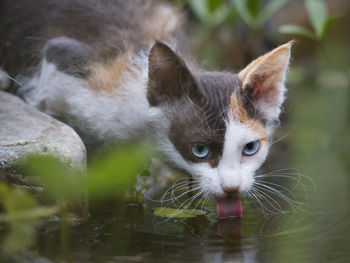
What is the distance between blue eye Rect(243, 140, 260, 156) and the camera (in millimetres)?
3271

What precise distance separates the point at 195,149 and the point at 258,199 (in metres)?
0.64

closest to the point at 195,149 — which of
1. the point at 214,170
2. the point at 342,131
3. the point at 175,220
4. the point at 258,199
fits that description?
the point at 214,170

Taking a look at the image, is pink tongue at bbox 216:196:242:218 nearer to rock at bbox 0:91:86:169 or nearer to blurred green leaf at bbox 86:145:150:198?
rock at bbox 0:91:86:169

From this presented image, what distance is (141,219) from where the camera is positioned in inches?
131

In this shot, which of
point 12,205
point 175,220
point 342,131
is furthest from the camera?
point 342,131

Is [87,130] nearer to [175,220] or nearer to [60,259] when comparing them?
[175,220]

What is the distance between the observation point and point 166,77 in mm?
3334

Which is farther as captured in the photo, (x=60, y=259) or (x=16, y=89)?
(x=16, y=89)

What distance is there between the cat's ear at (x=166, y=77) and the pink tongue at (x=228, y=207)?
2.03ft

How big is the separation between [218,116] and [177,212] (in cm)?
60

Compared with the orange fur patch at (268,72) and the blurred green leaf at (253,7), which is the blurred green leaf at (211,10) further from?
the orange fur patch at (268,72)

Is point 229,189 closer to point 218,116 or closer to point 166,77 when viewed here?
point 218,116

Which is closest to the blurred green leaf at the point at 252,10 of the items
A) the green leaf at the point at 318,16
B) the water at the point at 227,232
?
the green leaf at the point at 318,16

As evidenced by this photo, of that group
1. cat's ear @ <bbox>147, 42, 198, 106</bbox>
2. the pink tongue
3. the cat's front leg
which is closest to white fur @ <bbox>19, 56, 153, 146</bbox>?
the cat's front leg
